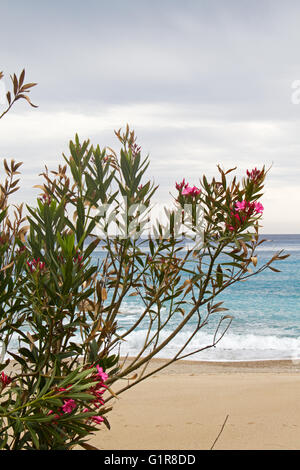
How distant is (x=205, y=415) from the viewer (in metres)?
5.05

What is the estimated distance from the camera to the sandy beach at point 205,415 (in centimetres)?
426

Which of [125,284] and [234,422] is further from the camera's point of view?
[234,422]

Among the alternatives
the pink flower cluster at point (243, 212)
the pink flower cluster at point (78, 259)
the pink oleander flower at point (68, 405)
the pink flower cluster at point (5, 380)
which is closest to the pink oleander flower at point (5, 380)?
the pink flower cluster at point (5, 380)

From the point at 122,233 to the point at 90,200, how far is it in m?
0.18

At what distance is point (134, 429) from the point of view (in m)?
4.65

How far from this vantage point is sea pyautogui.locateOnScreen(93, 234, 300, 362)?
38.6 ft

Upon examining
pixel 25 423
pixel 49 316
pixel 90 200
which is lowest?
Answer: pixel 25 423

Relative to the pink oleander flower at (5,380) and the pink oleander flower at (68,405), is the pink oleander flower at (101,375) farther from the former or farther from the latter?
the pink oleander flower at (5,380)

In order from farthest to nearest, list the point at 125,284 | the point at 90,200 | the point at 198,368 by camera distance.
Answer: the point at 198,368, the point at 125,284, the point at 90,200

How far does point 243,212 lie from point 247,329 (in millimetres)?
14750

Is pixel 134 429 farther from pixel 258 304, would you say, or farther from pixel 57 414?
pixel 258 304

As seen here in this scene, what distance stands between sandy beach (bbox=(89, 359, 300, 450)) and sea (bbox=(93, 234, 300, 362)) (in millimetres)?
775

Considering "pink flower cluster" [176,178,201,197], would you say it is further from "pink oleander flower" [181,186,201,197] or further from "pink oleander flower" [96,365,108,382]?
"pink oleander flower" [96,365,108,382]
